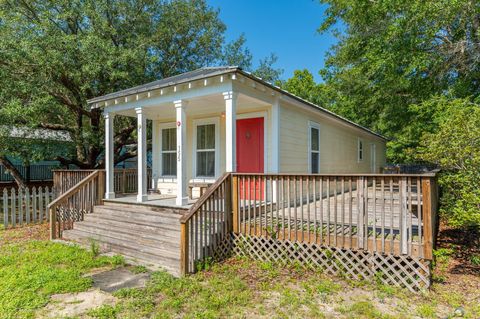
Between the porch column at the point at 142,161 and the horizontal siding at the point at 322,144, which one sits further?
the horizontal siding at the point at 322,144

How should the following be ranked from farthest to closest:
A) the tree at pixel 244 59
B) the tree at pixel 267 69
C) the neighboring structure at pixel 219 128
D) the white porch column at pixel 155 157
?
the tree at pixel 267 69
the tree at pixel 244 59
the white porch column at pixel 155 157
the neighboring structure at pixel 219 128

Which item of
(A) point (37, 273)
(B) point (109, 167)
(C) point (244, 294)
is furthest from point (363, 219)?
(B) point (109, 167)

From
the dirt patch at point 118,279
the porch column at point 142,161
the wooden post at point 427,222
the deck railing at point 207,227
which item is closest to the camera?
the wooden post at point 427,222

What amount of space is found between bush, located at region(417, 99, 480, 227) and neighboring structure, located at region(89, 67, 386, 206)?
3.44 m

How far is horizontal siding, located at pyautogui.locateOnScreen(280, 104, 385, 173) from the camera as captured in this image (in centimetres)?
784

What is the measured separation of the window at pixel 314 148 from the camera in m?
9.35

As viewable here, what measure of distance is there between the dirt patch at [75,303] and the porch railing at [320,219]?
3.88 feet

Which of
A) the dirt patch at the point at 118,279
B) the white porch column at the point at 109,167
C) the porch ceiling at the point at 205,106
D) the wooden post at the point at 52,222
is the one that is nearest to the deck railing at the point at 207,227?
the dirt patch at the point at 118,279

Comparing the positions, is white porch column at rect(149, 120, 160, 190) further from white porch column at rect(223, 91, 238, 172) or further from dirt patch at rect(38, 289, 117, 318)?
dirt patch at rect(38, 289, 117, 318)

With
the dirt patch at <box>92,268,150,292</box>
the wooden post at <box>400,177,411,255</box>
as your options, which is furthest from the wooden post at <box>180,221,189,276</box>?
the wooden post at <box>400,177,411,255</box>

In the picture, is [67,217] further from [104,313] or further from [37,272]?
[104,313]

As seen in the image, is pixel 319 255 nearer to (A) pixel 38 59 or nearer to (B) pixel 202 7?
(A) pixel 38 59

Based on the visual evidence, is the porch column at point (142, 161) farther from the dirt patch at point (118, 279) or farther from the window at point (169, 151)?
the dirt patch at point (118, 279)

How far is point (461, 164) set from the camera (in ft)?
Answer: 16.5
